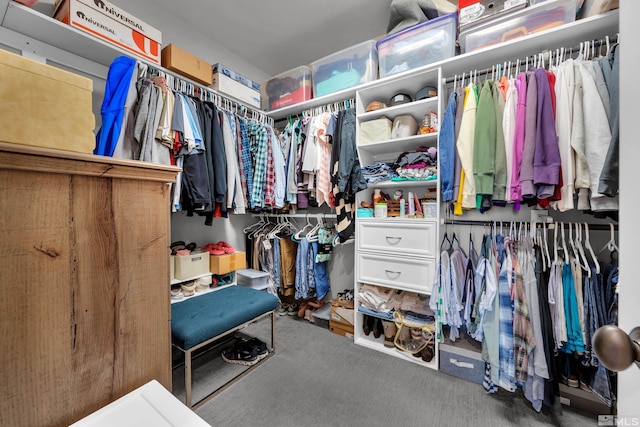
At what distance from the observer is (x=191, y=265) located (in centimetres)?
190

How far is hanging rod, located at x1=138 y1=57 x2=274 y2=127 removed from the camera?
1.68m

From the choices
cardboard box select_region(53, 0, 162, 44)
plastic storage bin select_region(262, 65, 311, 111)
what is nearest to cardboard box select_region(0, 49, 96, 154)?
cardboard box select_region(53, 0, 162, 44)

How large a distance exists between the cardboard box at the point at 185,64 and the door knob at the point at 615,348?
2353 millimetres

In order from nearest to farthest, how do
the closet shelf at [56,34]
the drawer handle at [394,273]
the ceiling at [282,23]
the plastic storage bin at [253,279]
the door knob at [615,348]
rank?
the door knob at [615,348], the closet shelf at [56,34], the drawer handle at [394,273], the ceiling at [282,23], the plastic storage bin at [253,279]

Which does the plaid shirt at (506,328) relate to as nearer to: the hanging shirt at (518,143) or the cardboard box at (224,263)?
the hanging shirt at (518,143)

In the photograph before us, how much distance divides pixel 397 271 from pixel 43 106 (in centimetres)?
192

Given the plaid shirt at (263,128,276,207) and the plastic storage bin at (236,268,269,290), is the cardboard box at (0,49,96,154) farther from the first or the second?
the plastic storage bin at (236,268,269,290)

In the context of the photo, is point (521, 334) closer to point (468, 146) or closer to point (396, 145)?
point (468, 146)

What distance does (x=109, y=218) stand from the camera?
69 centimetres

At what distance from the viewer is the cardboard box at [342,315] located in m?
2.10

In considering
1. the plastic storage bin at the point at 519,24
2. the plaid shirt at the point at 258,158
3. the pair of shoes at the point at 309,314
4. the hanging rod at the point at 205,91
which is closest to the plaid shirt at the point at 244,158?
the plaid shirt at the point at 258,158

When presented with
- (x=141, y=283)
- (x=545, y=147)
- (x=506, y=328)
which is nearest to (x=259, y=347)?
(x=141, y=283)

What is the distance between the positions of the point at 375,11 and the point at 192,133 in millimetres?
1793

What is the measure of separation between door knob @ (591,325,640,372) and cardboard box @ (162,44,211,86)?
2.35 metres
